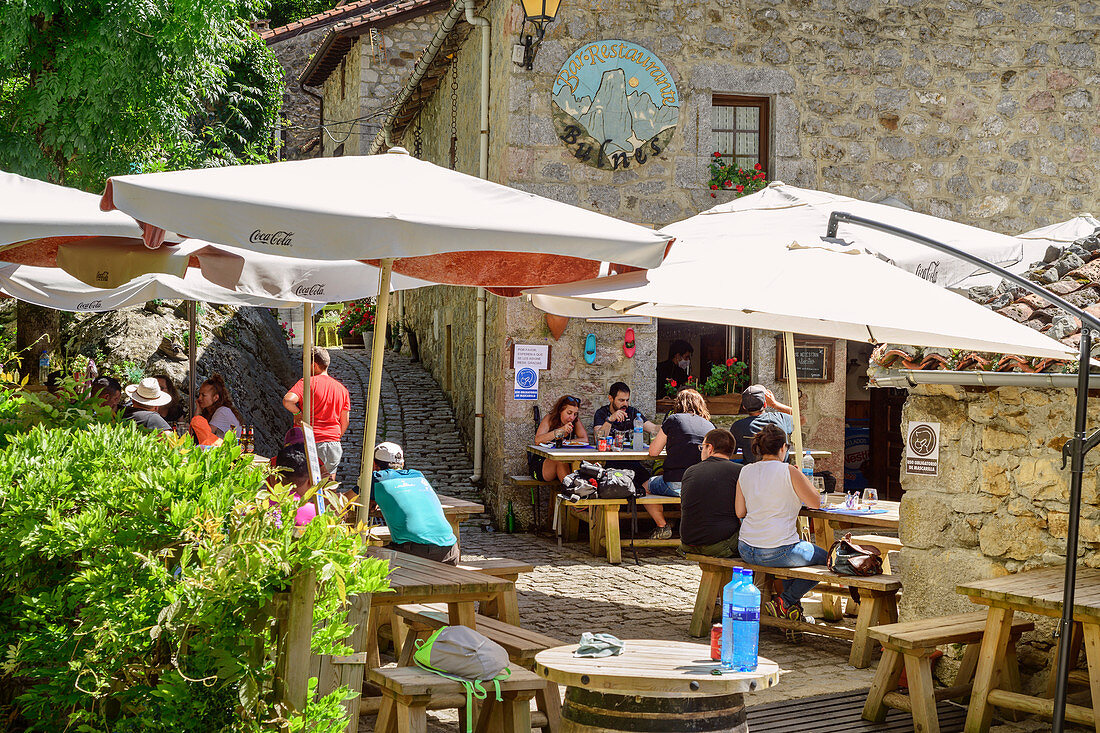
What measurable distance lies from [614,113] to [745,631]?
7513 mm

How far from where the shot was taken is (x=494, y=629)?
468 centimetres

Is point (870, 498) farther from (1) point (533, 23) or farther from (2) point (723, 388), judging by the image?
A: (1) point (533, 23)

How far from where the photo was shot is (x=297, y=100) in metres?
27.1

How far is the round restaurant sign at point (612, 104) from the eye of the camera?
33.6 feet

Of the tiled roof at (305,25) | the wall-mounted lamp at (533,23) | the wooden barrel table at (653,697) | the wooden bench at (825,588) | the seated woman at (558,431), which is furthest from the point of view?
the tiled roof at (305,25)

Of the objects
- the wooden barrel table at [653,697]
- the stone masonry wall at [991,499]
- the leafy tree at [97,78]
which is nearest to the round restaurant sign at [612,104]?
the leafy tree at [97,78]

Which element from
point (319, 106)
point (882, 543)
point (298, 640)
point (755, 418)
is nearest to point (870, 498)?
point (882, 543)

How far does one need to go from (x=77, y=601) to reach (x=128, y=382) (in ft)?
29.0

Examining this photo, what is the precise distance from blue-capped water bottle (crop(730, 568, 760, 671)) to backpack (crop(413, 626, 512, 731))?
0.81m

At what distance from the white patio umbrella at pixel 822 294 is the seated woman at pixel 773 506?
945 millimetres

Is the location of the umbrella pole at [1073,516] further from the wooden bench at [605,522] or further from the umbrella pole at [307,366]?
the wooden bench at [605,522]

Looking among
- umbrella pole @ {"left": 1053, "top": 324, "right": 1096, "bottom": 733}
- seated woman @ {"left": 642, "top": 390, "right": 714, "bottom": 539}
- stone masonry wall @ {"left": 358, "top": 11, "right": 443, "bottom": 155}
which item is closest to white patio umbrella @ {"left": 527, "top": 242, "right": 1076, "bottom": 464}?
umbrella pole @ {"left": 1053, "top": 324, "right": 1096, "bottom": 733}

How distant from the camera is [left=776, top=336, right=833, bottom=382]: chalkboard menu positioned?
421 inches

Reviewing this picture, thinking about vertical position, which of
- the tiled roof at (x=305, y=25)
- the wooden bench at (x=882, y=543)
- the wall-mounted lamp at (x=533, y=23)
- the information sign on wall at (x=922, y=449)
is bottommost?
the wooden bench at (x=882, y=543)
